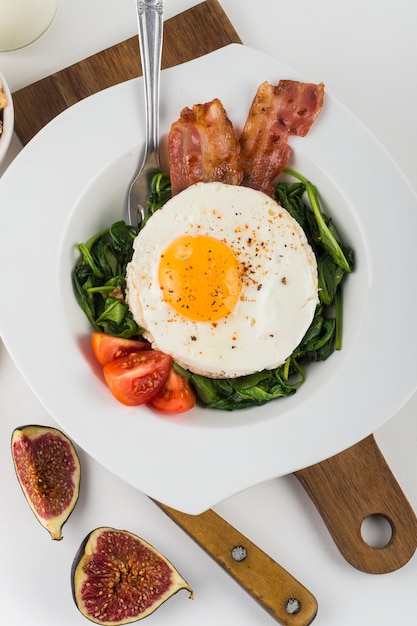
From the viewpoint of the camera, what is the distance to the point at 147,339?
3660 mm

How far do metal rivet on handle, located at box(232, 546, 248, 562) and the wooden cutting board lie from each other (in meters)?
2.40

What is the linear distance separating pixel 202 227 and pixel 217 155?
38cm

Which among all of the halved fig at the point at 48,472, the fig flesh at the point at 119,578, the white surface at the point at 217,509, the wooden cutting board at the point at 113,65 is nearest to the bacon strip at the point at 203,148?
the wooden cutting board at the point at 113,65

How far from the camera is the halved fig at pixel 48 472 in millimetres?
3924

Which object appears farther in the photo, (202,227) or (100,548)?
(100,548)

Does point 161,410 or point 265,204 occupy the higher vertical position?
point 265,204

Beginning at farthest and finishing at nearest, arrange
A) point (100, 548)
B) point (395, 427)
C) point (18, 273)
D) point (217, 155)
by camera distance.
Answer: point (395, 427) < point (100, 548) < point (217, 155) < point (18, 273)

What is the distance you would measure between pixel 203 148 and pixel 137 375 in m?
1.10

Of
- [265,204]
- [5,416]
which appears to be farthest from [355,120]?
[5,416]

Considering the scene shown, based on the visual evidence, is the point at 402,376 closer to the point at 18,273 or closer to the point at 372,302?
the point at 372,302

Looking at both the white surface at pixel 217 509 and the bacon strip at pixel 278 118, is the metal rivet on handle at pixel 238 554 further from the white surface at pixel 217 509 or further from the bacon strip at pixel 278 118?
the bacon strip at pixel 278 118

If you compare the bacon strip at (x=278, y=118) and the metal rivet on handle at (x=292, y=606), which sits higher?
the bacon strip at (x=278, y=118)

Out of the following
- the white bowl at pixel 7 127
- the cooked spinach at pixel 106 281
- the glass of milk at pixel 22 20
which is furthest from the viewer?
the glass of milk at pixel 22 20

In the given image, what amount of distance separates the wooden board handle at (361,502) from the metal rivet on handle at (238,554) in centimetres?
45
